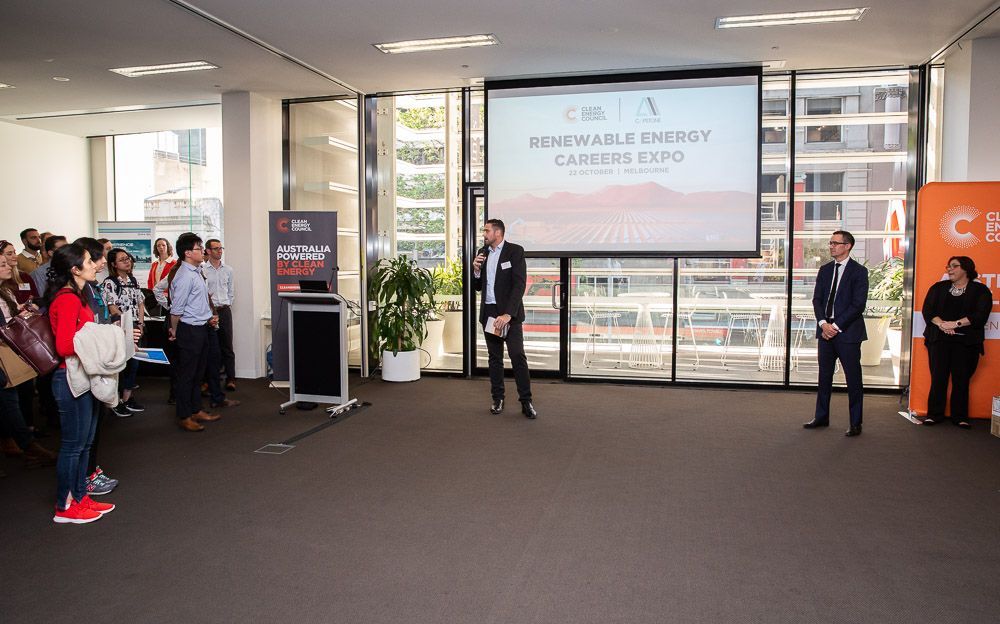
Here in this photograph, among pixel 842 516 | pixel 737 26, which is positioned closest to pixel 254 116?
pixel 737 26

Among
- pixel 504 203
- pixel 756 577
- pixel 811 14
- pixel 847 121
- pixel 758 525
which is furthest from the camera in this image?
pixel 504 203

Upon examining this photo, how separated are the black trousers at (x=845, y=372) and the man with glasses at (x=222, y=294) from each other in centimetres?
564

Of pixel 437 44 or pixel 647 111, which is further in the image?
pixel 647 111

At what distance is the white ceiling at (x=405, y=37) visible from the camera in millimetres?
5406

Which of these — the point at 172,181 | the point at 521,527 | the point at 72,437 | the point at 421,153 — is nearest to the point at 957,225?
the point at 521,527

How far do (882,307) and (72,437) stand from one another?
23.8ft

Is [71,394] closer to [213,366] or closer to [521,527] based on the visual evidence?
[521,527]

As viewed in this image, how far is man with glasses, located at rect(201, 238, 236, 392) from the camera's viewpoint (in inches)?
277

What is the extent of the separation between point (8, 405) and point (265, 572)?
108 inches

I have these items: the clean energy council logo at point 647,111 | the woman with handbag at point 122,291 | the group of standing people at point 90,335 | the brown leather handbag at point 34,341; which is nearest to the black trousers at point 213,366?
the group of standing people at point 90,335

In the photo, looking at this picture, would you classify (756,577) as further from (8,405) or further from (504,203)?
(504,203)

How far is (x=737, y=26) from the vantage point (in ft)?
19.2

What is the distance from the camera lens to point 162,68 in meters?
7.13

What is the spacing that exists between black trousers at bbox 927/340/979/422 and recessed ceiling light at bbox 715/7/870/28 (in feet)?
9.21
